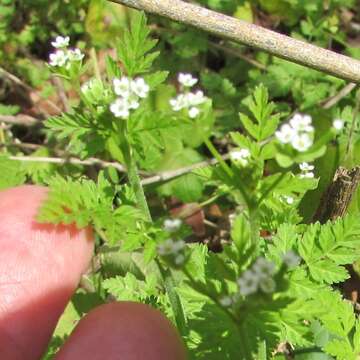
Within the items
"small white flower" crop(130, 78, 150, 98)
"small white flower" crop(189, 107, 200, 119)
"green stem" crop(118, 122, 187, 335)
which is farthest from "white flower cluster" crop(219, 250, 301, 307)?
"small white flower" crop(130, 78, 150, 98)

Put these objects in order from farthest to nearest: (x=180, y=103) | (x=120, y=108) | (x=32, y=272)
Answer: (x=32, y=272)
(x=120, y=108)
(x=180, y=103)

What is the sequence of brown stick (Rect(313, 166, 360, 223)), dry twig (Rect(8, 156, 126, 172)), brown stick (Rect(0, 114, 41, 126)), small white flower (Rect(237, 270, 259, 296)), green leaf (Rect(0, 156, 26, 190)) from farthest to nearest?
brown stick (Rect(0, 114, 41, 126)) → dry twig (Rect(8, 156, 126, 172)) → green leaf (Rect(0, 156, 26, 190)) → brown stick (Rect(313, 166, 360, 223)) → small white flower (Rect(237, 270, 259, 296))

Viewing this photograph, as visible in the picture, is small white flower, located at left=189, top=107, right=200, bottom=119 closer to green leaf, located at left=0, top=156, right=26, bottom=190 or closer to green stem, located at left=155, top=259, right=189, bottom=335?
green stem, located at left=155, top=259, right=189, bottom=335

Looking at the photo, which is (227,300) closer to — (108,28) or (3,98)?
(108,28)

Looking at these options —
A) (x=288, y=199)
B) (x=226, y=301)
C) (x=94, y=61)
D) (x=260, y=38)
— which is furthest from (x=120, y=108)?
(x=94, y=61)

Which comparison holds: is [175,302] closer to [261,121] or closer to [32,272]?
[32,272]

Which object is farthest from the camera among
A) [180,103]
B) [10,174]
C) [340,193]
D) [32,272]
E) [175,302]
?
[10,174]
